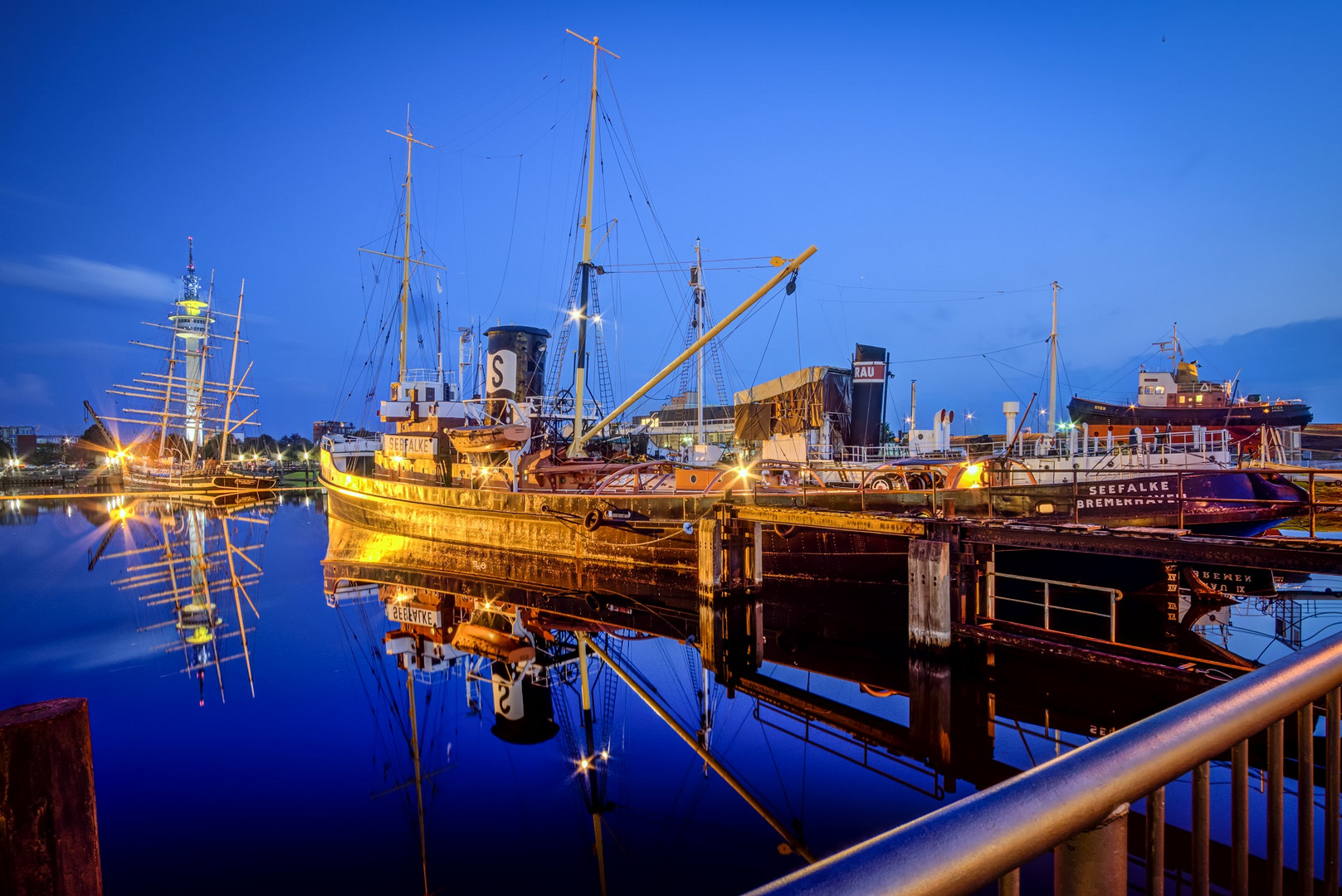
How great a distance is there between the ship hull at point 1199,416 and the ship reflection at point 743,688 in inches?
1272

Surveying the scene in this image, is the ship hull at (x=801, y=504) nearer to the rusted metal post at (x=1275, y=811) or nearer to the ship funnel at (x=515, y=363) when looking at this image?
the rusted metal post at (x=1275, y=811)

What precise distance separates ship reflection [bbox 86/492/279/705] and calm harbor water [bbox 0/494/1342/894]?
0.18 metres

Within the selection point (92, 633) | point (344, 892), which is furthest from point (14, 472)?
point (344, 892)

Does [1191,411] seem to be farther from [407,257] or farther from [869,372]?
[407,257]

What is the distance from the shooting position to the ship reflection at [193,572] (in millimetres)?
15514

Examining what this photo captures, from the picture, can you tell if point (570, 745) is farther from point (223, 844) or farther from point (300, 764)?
point (223, 844)

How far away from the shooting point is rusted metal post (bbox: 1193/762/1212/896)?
1.62 metres

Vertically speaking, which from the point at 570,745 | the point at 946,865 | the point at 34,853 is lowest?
the point at 570,745

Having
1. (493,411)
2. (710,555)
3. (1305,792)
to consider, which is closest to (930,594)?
(710,555)

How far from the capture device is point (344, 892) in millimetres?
6699

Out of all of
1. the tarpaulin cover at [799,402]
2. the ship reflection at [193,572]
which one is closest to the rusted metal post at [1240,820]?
the ship reflection at [193,572]

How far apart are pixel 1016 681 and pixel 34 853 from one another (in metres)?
12.6

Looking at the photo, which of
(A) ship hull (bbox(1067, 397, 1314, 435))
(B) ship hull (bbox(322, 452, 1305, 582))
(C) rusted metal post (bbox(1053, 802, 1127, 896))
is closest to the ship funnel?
(B) ship hull (bbox(322, 452, 1305, 582))

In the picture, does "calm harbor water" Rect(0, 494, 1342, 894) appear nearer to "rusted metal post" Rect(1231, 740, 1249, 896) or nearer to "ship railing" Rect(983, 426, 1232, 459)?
"rusted metal post" Rect(1231, 740, 1249, 896)
